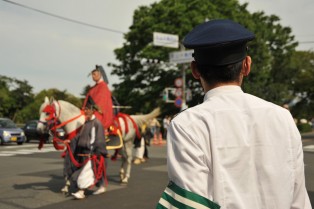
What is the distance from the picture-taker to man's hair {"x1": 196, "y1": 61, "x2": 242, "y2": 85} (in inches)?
62.6

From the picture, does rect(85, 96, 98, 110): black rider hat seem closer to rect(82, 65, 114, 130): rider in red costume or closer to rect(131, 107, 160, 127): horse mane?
rect(82, 65, 114, 130): rider in red costume

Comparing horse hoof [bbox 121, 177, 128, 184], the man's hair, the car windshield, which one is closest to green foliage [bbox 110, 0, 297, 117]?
the car windshield

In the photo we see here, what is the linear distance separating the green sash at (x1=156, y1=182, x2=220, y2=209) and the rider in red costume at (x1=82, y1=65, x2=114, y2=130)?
7.32m

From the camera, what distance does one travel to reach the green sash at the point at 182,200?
139cm

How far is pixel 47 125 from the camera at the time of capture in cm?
849

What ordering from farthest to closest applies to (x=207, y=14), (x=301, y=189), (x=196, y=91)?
(x=196, y=91)
(x=207, y=14)
(x=301, y=189)

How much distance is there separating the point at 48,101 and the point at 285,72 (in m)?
37.6

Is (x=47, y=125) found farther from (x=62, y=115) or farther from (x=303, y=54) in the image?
(x=303, y=54)

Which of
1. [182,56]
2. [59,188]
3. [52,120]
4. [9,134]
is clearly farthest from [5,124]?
[52,120]

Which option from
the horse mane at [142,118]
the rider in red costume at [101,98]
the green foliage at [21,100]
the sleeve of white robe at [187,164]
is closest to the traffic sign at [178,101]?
the horse mane at [142,118]

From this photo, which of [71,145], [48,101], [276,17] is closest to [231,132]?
[71,145]

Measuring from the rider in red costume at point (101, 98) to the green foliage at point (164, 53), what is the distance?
67.1 feet

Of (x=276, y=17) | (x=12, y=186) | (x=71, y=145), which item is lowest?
(x=12, y=186)

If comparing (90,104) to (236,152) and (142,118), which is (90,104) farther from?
(236,152)
